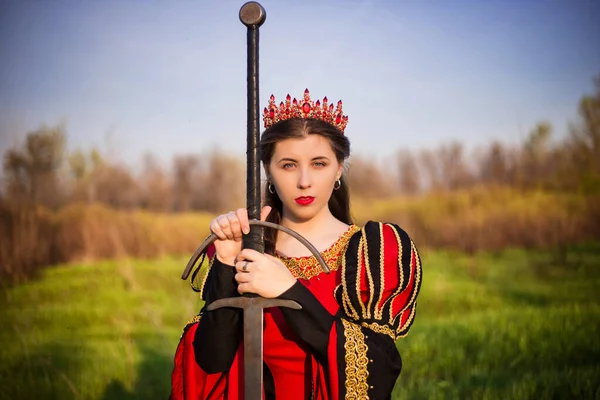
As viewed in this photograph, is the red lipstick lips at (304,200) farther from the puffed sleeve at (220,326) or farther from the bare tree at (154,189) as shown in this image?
the bare tree at (154,189)

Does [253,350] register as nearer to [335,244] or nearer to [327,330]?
[327,330]

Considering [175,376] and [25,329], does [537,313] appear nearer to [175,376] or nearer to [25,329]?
[175,376]

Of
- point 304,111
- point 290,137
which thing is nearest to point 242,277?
point 290,137

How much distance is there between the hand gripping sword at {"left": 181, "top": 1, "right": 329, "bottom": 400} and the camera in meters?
1.59

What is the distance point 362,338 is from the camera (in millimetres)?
1690

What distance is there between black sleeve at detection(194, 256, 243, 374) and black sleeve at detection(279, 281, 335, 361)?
20 centimetres

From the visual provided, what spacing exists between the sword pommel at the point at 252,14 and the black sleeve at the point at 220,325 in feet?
2.50

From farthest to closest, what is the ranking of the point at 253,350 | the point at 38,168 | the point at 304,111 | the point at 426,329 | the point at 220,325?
the point at 38,168
the point at 426,329
the point at 304,111
the point at 220,325
the point at 253,350

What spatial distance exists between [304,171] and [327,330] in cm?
59

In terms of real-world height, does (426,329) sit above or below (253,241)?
below

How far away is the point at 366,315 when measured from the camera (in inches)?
71.3

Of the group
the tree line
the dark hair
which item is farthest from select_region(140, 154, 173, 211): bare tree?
the dark hair

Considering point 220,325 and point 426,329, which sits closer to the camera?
point 220,325

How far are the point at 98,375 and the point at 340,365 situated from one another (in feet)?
9.27
